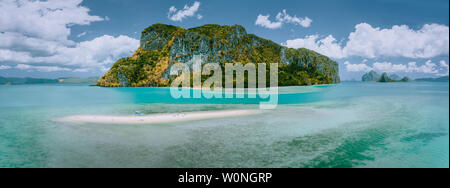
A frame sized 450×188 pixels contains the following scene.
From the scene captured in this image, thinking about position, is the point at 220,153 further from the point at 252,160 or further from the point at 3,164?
the point at 3,164

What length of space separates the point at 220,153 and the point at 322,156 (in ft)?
29.0

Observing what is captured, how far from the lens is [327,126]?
3269 centimetres

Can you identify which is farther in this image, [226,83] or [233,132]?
[226,83]

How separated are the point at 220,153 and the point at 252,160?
3.12 m
